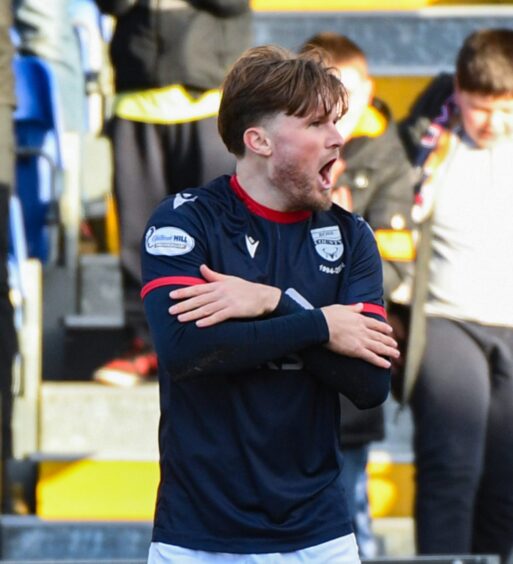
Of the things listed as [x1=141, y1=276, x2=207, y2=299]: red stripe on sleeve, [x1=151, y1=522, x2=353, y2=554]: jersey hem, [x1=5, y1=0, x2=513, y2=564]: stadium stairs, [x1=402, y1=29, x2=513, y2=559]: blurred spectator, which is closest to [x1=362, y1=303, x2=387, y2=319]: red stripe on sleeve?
[x1=141, y1=276, x2=207, y2=299]: red stripe on sleeve

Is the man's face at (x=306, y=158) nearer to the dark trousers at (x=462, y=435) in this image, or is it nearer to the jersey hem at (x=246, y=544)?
the jersey hem at (x=246, y=544)

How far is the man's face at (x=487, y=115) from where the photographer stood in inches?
179

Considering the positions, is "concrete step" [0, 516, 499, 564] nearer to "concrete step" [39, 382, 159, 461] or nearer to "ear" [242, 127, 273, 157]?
"concrete step" [39, 382, 159, 461]

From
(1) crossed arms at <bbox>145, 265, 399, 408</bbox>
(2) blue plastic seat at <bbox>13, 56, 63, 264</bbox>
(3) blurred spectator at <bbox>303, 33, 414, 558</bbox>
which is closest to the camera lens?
(1) crossed arms at <bbox>145, 265, 399, 408</bbox>

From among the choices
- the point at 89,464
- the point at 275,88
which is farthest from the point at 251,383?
the point at 89,464

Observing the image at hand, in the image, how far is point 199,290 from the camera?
282 centimetres

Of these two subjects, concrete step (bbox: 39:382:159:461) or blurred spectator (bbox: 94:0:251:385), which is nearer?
blurred spectator (bbox: 94:0:251:385)

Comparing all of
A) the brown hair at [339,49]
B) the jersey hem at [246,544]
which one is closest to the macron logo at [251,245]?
the jersey hem at [246,544]

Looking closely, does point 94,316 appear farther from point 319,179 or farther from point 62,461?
point 319,179

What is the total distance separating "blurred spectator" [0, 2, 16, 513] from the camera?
4.90 metres

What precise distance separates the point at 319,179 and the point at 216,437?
51cm

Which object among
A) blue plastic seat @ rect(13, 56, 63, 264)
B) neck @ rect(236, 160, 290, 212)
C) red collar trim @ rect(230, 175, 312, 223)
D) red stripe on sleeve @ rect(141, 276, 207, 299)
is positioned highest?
neck @ rect(236, 160, 290, 212)

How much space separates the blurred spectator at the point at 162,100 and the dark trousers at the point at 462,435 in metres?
0.99

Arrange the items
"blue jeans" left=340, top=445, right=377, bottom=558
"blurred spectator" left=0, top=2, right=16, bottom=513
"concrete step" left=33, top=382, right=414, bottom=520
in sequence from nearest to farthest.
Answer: "blue jeans" left=340, top=445, right=377, bottom=558 → "blurred spectator" left=0, top=2, right=16, bottom=513 → "concrete step" left=33, top=382, right=414, bottom=520
